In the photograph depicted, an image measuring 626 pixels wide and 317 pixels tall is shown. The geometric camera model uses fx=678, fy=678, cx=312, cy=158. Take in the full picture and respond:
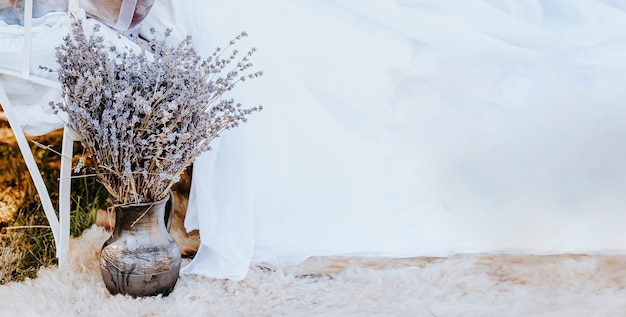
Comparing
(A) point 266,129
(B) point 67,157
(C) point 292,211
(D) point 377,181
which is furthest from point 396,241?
(B) point 67,157

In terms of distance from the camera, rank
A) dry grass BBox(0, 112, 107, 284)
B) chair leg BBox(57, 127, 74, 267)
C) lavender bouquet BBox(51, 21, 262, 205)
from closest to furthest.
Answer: lavender bouquet BBox(51, 21, 262, 205) < chair leg BBox(57, 127, 74, 267) < dry grass BBox(0, 112, 107, 284)

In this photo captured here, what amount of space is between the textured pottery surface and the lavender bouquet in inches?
1.3

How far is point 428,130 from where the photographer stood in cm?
164

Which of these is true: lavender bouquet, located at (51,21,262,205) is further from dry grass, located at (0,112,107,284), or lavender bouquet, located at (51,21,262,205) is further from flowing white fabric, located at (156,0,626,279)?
dry grass, located at (0,112,107,284)

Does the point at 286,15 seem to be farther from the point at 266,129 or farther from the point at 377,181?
the point at 377,181

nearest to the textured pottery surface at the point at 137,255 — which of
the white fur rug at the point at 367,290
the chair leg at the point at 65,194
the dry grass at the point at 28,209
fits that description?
the white fur rug at the point at 367,290

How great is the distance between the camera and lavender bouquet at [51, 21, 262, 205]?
1278 millimetres

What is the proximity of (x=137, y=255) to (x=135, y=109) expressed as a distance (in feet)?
1.00

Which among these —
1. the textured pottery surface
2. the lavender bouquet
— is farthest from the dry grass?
the lavender bouquet

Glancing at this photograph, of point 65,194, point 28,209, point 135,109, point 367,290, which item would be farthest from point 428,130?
point 28,209

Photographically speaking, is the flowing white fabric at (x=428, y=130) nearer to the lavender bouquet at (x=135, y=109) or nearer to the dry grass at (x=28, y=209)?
the lavender bouquet at (x=135, y=109)

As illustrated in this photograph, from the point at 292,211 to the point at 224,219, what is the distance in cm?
18

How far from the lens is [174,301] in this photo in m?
1.39

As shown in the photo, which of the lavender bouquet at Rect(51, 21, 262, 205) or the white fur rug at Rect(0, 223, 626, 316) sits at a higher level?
the lavender bouquet at Rect(51, 21, 262, 205)
